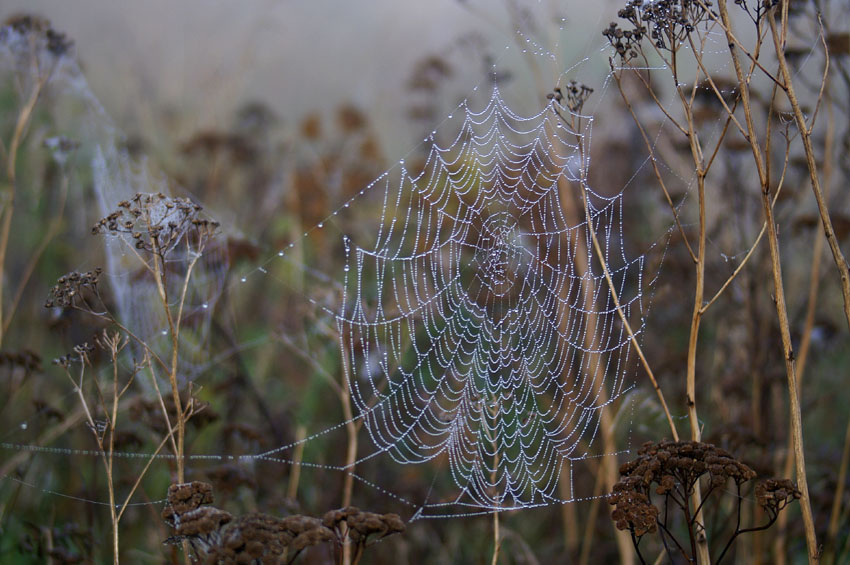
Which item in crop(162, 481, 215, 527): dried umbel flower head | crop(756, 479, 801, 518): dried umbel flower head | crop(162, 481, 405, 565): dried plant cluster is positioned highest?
crop(756, 479, 801, 518): dried umbel flower head

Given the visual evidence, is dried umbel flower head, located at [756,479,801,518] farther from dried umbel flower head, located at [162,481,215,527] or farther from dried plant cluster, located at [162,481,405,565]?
dried umbel flower head, located at [162,481,215,527]

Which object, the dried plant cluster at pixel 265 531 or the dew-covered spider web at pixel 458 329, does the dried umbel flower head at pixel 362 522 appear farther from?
the dew-covered spider web at pixel 458 329

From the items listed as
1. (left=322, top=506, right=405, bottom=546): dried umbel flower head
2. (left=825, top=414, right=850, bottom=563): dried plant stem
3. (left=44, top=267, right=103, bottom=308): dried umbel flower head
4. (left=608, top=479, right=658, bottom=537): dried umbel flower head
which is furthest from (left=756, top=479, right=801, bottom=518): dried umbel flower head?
(left=44, top=267, right=103, bottom=308): dried umbel flower head

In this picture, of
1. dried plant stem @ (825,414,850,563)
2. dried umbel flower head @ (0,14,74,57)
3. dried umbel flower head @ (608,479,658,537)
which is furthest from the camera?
dried umbel flower head @ (0,14,74,57)

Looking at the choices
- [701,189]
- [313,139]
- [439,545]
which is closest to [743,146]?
[701,189]

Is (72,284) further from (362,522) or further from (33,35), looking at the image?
(33,35)

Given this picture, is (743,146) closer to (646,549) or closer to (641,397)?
(641,397)

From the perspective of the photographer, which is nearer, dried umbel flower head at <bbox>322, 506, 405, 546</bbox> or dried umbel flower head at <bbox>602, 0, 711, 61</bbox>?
dried umbel flower head at <bbox>322, 506, 405, 546</bbox>

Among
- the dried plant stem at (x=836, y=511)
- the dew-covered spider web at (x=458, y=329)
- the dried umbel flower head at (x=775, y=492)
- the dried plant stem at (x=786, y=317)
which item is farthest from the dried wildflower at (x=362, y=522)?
the dried plant stem at (x=836, y=511)

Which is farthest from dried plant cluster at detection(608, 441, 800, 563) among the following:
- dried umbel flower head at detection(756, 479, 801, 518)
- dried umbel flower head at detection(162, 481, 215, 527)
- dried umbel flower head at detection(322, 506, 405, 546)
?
dried umbel flower head at detection(162, 481, 215, 527)

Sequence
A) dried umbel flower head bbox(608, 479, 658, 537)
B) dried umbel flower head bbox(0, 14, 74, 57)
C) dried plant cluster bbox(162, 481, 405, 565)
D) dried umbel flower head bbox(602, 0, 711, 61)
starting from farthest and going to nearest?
dried umbel flower head bbox(0, 14, 74, 57), dried umbel flower head bbox(602, 0, 711, 61), dried umbel flower head bbox(608, 479, 658, 537), dried plant cluster bbox(162, 481, 405, 565)

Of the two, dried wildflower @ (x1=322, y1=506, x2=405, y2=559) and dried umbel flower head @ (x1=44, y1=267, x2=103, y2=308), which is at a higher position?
dried umbel flower head @ (x1=44, y1=267, x2=103, y2=308)
